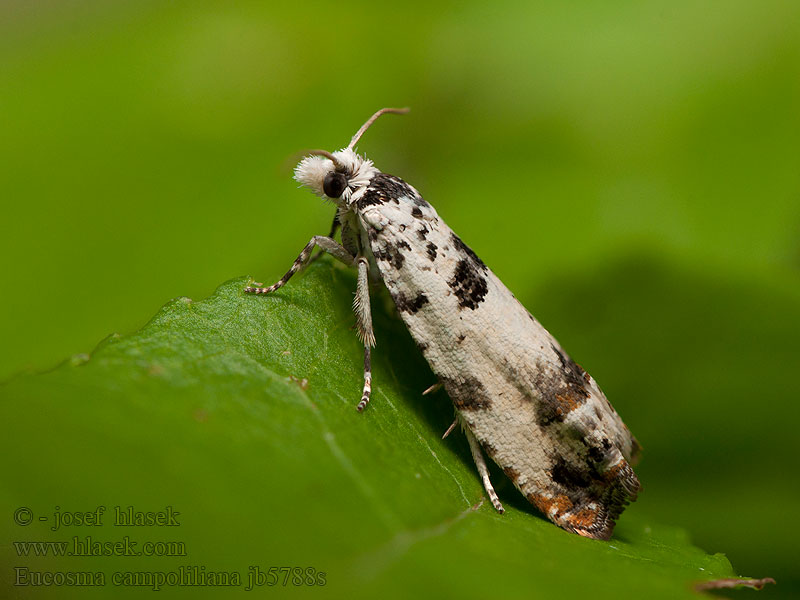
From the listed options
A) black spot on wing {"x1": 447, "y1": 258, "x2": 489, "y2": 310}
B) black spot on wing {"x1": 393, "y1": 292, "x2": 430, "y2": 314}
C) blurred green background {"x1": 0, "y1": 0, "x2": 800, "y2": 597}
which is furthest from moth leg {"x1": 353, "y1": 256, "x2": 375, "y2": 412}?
blurred green background {"x1": 0, "y1": 0, "x2": 800, "y2": 597}

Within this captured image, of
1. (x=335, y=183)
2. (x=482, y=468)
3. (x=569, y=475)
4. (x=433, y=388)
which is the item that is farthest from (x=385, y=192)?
(x=569, y=475)

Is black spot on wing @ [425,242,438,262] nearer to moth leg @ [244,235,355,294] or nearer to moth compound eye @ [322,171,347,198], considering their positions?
moth leg @ [244,235,355,294]

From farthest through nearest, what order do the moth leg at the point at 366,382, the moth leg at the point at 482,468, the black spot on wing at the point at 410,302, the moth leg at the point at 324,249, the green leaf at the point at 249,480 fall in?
the moth leg at the point at 324,249 → the black spot on wing at the point at 410,302 → the moth leg at the point at 482,468 → the moth leg at the point at 366,382 → the green leaf at the point at 249,480

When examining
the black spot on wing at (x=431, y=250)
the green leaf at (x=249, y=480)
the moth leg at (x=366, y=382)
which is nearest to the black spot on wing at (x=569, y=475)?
the green leaf at (x=249, y=480)

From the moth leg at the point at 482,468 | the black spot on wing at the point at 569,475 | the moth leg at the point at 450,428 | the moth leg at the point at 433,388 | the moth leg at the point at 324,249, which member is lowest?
the black spot on wing at the point at 569,475

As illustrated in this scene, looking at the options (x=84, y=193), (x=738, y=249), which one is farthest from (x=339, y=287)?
(x=738, y=249)

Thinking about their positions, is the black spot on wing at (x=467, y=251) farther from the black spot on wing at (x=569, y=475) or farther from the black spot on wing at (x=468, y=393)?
the black spot on wing at (x=569, y=475)
